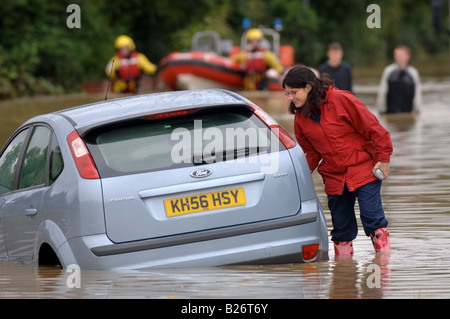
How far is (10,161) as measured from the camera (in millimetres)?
8273

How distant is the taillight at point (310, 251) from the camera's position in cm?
724

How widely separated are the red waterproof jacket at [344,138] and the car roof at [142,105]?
2.19ft

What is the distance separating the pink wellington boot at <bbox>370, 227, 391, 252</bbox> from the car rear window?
1252 mm

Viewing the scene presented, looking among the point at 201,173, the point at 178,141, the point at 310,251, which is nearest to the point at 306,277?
the point at 310,251

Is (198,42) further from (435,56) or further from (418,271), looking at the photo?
(435,56)

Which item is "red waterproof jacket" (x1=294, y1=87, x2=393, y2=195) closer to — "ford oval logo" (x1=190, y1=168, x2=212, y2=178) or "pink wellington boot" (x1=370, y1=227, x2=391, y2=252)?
"pink wellington boot" (x1=370, y1=227, x2=391, y2=252)

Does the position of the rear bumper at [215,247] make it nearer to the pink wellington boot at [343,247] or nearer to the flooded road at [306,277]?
the flooded road at [306,277]

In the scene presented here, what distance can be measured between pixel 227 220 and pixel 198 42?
122 ft

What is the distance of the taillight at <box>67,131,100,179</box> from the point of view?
6988mm

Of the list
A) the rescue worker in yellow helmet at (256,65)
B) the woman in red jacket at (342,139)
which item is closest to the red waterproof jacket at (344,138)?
the woman in red jacket at (342,139)

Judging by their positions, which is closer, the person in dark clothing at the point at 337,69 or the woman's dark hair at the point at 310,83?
the woman's dark hair at the point at 310,83

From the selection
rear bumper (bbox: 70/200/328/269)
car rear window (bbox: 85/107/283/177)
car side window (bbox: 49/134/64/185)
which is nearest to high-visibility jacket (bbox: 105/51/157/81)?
car side window (bbox: 49/134/64/185)

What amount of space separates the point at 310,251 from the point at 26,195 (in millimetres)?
1923
